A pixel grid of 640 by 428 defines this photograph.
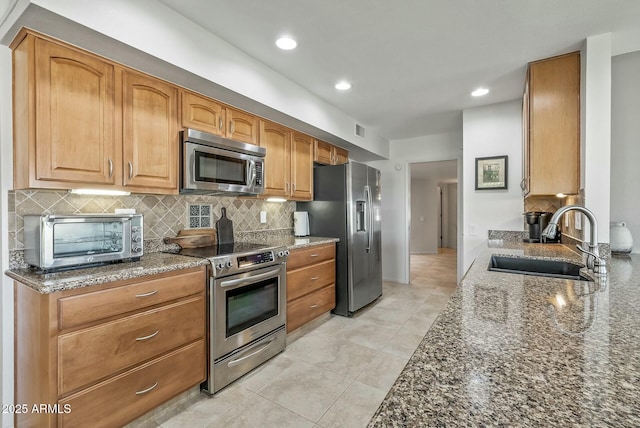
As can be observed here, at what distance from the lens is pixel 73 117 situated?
1.63 m

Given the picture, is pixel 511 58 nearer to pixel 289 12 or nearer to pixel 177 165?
pixel 289 12

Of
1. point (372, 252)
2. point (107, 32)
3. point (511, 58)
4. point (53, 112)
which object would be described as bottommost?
point (372, 252)

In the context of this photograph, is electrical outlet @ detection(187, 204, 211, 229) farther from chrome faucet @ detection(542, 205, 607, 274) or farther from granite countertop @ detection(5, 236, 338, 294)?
chrome faucet @ detection(542, 205, 607, 274)

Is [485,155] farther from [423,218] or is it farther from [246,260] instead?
[423,218]

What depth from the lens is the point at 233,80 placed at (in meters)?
2.20

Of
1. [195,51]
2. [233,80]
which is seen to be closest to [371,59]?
[233,80]

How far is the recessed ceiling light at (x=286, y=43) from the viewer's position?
210 centimetres

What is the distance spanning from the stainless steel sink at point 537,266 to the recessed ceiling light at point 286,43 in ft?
6.82

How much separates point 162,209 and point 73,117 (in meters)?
0.87

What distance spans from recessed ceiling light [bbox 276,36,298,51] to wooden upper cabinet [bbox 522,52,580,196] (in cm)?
199

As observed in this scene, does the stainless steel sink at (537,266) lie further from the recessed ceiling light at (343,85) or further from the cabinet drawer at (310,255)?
the recessed ceiling light at (343,85)

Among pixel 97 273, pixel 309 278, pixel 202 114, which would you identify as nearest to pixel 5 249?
pixel 97 273

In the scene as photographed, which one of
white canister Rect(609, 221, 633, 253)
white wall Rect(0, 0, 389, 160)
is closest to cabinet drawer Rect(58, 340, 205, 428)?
white wall Rect(0, 0, 389, 160)

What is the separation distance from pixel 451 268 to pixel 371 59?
5073mm
